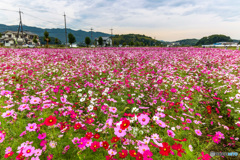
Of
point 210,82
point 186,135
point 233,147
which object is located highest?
point 210,82

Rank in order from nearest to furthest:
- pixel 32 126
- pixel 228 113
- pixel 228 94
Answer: pixel 32 126, pixel 228 113, pixel 228 94

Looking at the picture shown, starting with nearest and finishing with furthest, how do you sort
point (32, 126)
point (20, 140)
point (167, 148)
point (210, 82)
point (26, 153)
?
point (167, 148), point (26, 153), point (32, 126), point (20, 140), point (210, 82)

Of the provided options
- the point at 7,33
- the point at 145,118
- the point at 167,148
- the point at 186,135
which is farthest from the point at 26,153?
the point at 7,33

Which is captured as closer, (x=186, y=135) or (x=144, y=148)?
(x=144, y=148)

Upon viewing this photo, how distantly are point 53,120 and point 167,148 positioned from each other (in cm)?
139

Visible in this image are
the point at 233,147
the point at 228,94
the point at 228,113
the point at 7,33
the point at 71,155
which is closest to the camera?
the point at 71,155

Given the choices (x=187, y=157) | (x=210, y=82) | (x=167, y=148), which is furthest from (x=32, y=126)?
(x=210, y=82)

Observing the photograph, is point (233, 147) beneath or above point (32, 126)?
beneath

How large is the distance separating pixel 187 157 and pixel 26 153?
7.61ft

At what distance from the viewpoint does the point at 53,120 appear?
1.67 metres

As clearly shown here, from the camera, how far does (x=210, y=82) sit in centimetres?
556

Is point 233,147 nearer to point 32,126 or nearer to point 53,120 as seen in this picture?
point 53,120

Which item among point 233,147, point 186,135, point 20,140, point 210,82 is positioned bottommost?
point 233,147

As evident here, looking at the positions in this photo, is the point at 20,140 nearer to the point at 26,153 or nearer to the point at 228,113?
the point at 26,153
